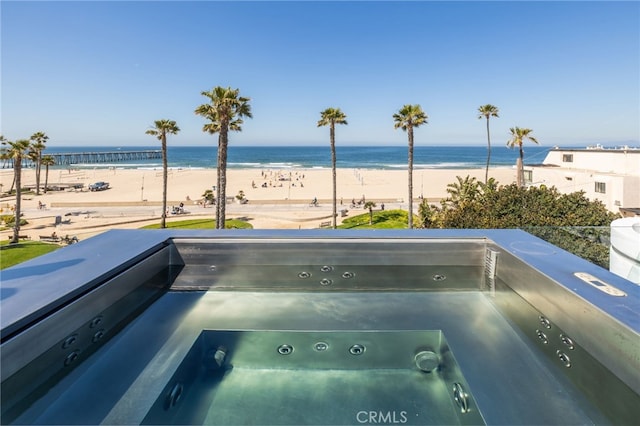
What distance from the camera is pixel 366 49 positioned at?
118ft

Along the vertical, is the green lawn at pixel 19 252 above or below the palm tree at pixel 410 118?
below

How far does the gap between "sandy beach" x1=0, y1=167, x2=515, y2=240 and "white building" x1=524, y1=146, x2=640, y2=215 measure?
26.2ft

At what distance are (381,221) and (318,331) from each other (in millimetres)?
16919

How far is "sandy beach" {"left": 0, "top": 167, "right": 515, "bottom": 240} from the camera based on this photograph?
20109 mm

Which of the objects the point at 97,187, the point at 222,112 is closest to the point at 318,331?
the point at 222,112

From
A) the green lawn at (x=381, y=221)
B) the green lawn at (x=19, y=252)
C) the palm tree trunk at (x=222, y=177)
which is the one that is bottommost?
the green lawn at (x=19, y=252)

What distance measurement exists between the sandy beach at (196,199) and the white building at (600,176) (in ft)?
26.2

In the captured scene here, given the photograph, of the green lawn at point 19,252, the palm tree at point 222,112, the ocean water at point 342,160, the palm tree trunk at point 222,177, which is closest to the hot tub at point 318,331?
the green lawn at point 19,252

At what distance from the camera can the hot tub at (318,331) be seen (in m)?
1.88

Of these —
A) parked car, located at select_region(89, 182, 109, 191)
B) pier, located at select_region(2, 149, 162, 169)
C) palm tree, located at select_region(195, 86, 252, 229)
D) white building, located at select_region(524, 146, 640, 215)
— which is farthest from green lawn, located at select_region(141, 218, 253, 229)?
pier, located at select_region(2, 149, 162, 169)

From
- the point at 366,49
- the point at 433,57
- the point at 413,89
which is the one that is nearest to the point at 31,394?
the point at 366,49

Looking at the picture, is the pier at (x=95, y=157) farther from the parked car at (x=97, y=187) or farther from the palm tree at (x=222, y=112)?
the palm tree at (x=222, y=112)

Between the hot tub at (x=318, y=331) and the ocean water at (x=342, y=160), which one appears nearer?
the hot tub at (x=318, y=331)

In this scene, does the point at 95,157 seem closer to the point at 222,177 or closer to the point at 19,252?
the point at 19,252
